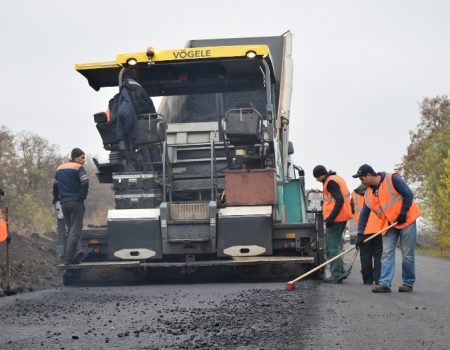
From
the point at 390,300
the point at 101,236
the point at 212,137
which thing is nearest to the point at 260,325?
the point at 390,300

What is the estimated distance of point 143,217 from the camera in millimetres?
10484

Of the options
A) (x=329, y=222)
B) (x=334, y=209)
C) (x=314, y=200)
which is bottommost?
(x=329, y=222)

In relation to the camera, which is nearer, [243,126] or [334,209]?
[243,126]

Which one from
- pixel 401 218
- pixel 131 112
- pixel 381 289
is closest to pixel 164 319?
pixel 381 289

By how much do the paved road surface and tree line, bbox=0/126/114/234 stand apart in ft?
91.6

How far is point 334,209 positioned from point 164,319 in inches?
186

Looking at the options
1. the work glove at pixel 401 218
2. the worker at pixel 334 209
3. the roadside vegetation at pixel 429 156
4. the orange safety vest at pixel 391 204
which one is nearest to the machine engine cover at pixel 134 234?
the worker at pixel 334 209

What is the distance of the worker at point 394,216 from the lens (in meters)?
9.25

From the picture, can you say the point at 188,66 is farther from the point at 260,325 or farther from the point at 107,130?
the point at 260,325

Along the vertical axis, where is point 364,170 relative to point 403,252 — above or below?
above

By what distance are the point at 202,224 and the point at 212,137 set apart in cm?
169

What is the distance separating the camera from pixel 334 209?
428 inches

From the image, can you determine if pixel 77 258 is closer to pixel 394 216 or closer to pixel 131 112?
pixel 131 112

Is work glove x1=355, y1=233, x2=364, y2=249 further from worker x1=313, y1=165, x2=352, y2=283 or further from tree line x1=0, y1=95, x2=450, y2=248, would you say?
tree line x1=0, y1=95, x2=450, y2=248
